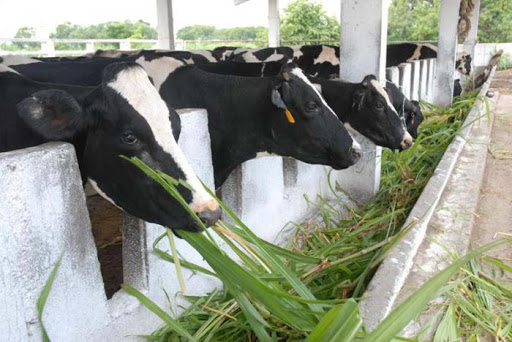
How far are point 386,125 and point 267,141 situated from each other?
149 cm

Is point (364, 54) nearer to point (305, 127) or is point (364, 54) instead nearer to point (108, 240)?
point (305, 127)

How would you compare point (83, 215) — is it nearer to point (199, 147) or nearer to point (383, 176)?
point (199, 147)

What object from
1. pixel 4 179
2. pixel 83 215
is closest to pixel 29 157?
pixel 4 179

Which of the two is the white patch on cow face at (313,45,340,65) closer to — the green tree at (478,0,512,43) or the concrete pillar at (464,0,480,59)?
the concrete pillar at (464,0,480,59)

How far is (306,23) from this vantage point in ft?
119

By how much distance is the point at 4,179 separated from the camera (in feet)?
4.76

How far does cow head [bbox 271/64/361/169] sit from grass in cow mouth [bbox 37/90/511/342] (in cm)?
54

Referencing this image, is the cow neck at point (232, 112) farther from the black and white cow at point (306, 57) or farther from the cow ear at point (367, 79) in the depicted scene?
the black and white cow at point (306, 57)

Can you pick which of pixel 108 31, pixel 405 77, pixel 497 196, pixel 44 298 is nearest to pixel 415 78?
pixel 405 77

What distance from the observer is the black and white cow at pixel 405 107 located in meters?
4.75

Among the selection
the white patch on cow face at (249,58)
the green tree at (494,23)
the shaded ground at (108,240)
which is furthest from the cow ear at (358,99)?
the green tree at (494,23)

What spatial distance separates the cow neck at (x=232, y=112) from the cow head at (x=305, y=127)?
0.06 metres

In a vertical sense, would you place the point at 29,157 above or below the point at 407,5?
below

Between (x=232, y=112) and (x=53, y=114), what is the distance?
150 cm
